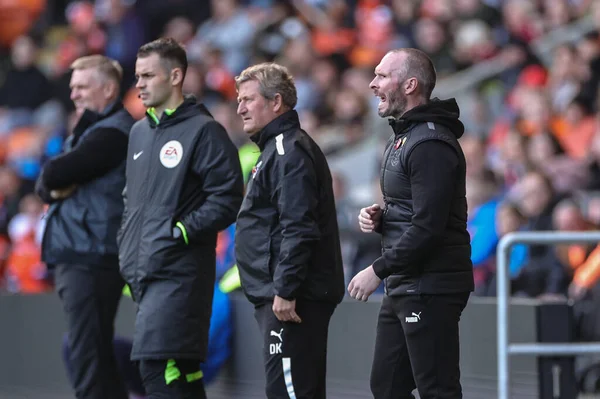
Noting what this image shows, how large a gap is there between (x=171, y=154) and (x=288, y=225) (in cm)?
90

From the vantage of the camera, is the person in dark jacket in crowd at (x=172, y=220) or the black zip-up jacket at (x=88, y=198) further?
the black zip-up jacket at (x=88, y=198)

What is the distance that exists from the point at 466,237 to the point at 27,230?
811 centimetres

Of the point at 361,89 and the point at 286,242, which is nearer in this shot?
the point at 286,242

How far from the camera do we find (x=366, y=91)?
13.5 metres

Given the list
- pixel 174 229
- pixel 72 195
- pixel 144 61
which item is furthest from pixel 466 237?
pixel 72 195

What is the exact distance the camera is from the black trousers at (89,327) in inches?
263

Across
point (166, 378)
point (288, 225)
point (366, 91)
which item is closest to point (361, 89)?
point (366, 91)

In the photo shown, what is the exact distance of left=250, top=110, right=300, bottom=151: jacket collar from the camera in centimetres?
577

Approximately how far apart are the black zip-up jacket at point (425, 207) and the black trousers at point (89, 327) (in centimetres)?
207

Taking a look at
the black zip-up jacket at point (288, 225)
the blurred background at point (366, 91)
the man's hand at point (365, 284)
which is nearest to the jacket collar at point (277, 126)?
the black zip-up jacket at point (288, 225)

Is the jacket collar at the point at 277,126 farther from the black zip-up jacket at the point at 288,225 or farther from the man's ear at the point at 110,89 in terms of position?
the man's ear at the point at 110,89

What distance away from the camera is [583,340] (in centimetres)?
718

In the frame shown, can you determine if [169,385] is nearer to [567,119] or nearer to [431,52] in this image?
[567,119]

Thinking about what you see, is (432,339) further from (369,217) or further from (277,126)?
(277,126)
